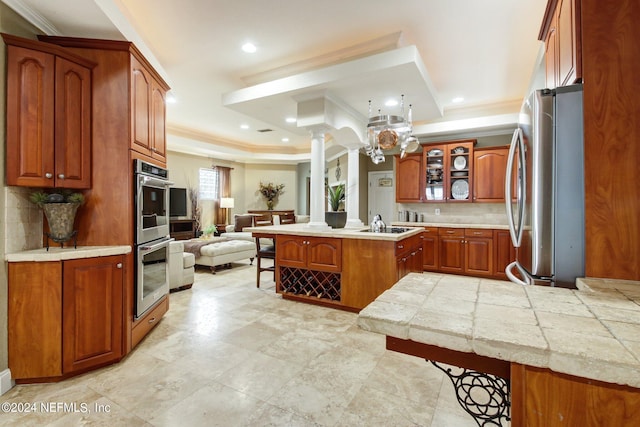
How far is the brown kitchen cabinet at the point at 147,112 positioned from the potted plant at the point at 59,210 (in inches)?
22.5

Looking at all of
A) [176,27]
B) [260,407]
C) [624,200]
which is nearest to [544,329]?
[624,200]

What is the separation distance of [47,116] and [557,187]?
311 centimetres

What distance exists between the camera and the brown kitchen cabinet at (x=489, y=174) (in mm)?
4910

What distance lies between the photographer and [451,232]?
16.6 feet

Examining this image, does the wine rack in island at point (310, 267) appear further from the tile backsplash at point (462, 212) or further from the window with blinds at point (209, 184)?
the window with blinds at point (209, 184)

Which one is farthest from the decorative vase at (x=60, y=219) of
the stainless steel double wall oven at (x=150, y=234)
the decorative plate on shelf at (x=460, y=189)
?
the decorative plate on shelf at (x=460, y=189)

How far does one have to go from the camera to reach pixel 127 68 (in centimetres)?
230

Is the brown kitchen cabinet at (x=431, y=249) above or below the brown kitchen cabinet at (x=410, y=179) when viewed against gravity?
below

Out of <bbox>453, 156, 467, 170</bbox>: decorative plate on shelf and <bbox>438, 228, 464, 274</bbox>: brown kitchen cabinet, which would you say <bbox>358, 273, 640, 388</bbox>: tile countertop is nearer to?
<bbox>438, 228, 464, 274</bbox>: brown kitchen cabinet

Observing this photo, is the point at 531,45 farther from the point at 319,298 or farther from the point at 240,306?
the point at 240,306

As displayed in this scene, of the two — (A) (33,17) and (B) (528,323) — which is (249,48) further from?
(B) (528,323)

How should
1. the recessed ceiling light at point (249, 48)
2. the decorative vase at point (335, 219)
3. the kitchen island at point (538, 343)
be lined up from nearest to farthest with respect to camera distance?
the kitchen island at point (538, 343)
the recessed ceiling light at point (249, 48)
the decorative vase at point (335, 219)

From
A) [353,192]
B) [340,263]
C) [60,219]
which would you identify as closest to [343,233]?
[340,263]

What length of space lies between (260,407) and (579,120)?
224cm
